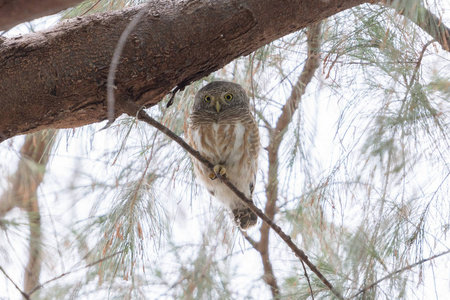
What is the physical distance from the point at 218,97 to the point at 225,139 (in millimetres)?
287

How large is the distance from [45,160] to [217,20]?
8.28 feet

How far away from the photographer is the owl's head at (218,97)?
301cm

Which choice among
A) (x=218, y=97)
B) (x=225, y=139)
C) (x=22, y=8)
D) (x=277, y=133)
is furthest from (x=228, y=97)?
(x=22, y=8)

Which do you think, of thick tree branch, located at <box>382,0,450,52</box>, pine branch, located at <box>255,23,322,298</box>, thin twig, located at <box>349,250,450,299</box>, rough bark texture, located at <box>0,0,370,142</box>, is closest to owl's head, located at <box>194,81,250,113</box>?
pine branch, located at <box>255,23,322,298</box>

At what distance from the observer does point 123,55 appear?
185 centimetres

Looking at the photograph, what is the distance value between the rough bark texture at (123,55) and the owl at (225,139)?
87 cm

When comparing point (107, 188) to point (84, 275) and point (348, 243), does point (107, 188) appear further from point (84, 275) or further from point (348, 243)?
point (348, 243)

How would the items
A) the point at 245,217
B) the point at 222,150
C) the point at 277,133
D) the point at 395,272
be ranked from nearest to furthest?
the point at 395,272 < the point at 222,150 < the point at 245,217 < the point at 277,133

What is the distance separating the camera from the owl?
2895 mm

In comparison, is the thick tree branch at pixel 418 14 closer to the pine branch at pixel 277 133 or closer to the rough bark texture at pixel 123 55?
the rough bark texture at pixel 123 55

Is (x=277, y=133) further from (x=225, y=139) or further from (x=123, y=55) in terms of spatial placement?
(x=123, y=55)

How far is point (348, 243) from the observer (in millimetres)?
1713

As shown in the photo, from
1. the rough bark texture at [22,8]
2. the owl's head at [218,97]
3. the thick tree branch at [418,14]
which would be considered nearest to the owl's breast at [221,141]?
the owl's head at [218,97]

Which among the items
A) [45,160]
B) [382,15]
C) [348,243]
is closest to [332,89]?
[382,15]
